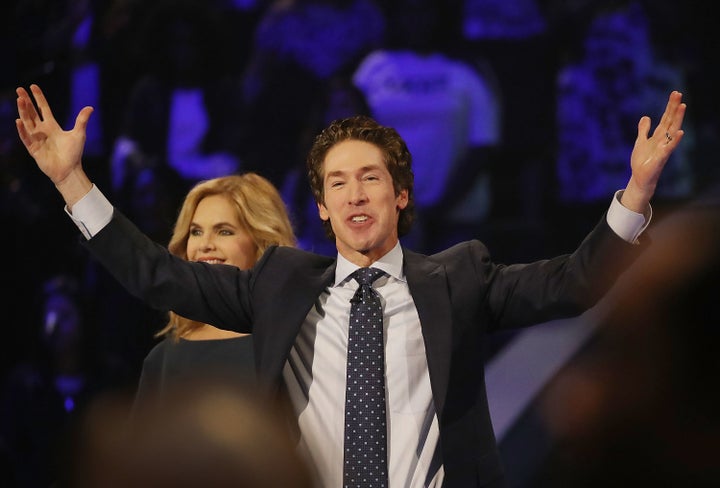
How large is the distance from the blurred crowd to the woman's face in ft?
4.33

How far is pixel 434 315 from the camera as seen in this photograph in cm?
180

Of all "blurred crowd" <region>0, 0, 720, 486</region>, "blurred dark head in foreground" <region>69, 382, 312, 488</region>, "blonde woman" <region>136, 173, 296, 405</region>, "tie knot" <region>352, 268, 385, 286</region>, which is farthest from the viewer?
"blurred crowd" <region>0, 0, 720, 486</region>

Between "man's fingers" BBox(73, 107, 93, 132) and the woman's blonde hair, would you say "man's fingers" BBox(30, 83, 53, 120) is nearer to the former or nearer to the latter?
"man's fingers" BBox(73, 107, 93, 132)

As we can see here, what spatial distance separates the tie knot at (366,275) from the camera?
1916 millimetres

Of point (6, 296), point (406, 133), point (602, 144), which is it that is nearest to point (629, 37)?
point (602, 144)

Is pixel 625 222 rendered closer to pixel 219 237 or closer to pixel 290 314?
pixel 290 314

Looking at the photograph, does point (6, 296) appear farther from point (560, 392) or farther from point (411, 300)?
point (411, 300)

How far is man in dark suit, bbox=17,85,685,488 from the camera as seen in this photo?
175cm

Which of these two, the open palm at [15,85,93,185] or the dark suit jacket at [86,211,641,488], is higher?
the open palm at [15,85,93,185]

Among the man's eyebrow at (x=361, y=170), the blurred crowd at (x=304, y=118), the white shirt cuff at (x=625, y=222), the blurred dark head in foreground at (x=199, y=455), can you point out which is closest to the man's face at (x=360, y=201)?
the man's eyebrow at (x=361, y=170)

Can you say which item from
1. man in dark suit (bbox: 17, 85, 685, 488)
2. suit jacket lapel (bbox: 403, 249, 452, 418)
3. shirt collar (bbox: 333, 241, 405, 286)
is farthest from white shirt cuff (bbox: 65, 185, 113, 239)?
suit jacket lapel (bbox: 403, 249, 452, 418)

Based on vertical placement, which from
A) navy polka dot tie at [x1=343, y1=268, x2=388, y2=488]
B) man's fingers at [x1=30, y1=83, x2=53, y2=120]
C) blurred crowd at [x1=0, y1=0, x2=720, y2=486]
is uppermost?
blurred crowd at [x1=0, y1=0, x2=720, y2=486]

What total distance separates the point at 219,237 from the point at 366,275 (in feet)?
3.58

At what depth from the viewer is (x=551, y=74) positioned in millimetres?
4250
